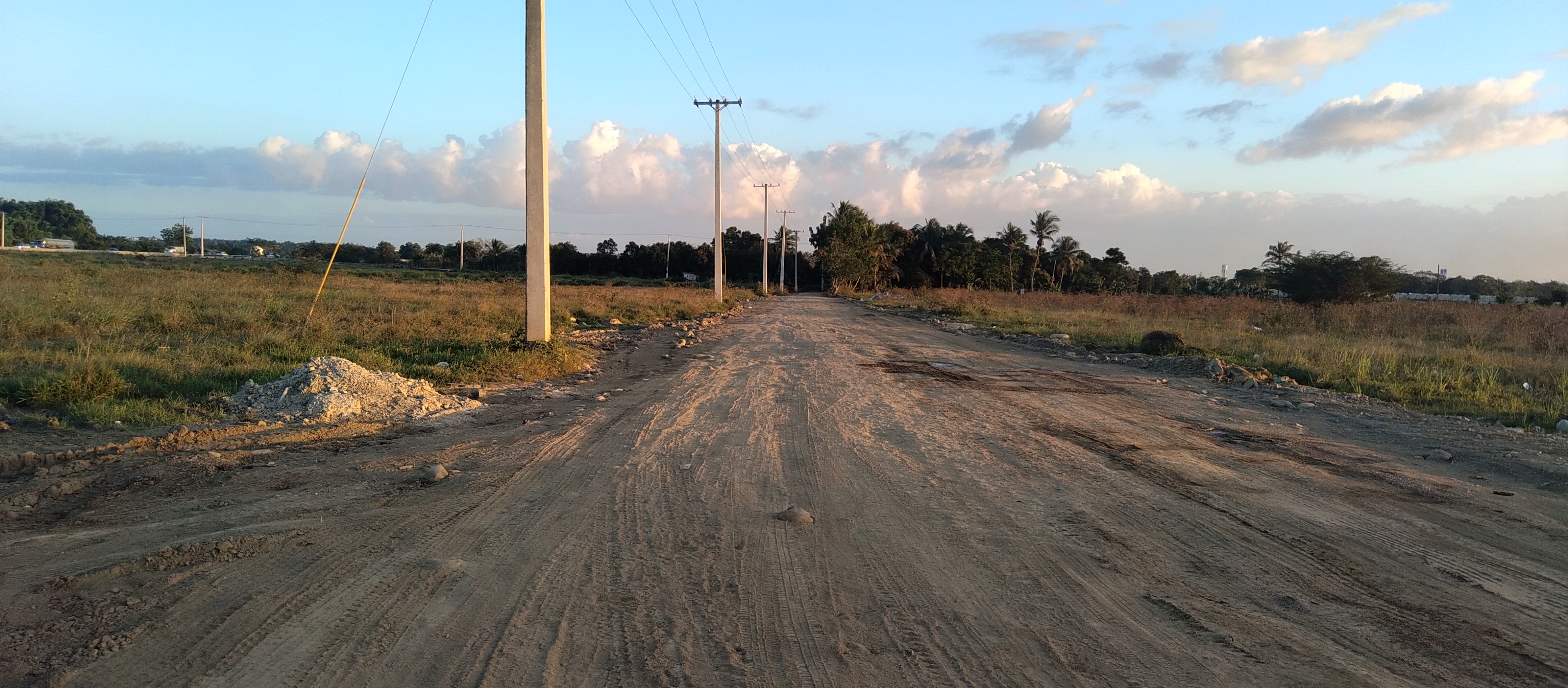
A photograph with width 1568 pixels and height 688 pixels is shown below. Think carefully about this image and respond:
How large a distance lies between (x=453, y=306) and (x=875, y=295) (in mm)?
43487

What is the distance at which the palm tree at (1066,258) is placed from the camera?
2913 inches

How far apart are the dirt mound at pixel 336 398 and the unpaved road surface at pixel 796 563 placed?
27.8 inches

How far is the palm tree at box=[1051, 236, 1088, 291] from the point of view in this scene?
7400 centimetres

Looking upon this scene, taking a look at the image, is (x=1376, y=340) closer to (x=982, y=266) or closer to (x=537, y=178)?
(x=537, y=178)

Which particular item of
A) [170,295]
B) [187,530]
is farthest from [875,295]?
[187,530]

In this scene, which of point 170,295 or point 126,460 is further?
point 170,295

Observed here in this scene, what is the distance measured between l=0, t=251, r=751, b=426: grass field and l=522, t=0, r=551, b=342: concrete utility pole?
634 mm

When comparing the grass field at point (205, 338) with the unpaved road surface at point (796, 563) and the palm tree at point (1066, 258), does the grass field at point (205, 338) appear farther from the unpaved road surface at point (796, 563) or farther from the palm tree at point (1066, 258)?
the palm tree at point (1066, 258)

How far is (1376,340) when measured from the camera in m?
18.8

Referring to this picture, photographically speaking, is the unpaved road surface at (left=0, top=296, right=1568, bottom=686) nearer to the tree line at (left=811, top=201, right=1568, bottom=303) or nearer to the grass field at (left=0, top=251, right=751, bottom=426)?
the grass field at (left=0, top=251, right=751, bottom=426)

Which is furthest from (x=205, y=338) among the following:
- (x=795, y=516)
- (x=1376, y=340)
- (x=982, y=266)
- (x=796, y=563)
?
(x=982, y=266)

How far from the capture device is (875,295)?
202 ft

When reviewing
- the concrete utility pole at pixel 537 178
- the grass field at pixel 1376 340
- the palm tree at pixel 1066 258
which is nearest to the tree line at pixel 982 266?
the palm tree at pixel 1066 258

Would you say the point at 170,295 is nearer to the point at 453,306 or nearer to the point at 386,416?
the point at 453,306
